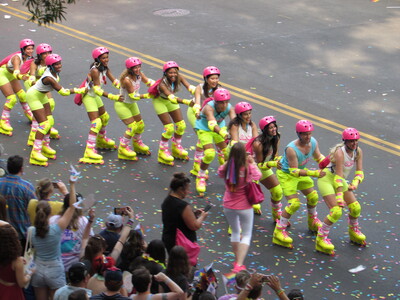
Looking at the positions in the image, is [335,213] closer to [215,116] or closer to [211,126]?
[211,126]

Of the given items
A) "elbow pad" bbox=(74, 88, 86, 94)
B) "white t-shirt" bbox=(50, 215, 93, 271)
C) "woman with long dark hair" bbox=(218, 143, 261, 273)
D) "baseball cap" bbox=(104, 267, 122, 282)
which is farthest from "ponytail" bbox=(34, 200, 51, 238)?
"elbow pad" bbox=(74, 88, 86, 94)

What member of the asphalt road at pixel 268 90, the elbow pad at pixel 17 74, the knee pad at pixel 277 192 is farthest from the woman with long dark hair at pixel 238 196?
the elbow pad at pixel 17 74

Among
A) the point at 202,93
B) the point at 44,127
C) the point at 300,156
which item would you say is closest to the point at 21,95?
the point at 44,127

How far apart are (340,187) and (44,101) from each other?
561 cm

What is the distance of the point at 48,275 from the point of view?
7.80 metres

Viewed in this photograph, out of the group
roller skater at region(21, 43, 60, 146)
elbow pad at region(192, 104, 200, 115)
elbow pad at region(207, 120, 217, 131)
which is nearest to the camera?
elbow pad at region(207, 120, 217, 131)

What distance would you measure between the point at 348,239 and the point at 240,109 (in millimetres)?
2457

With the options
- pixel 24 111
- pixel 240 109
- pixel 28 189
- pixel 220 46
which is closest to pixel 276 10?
pixel 220 46

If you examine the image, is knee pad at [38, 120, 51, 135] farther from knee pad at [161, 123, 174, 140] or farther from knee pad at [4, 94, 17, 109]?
knee pad at [161, 123, 174, 140]

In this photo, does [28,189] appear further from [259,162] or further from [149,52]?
[149,52]

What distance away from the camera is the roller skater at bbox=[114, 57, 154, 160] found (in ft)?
42.5

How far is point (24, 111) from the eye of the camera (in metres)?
14.5

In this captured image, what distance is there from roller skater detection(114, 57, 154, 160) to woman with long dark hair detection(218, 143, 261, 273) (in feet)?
12.7

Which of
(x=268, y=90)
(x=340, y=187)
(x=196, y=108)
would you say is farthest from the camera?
(x=268, y=90)
